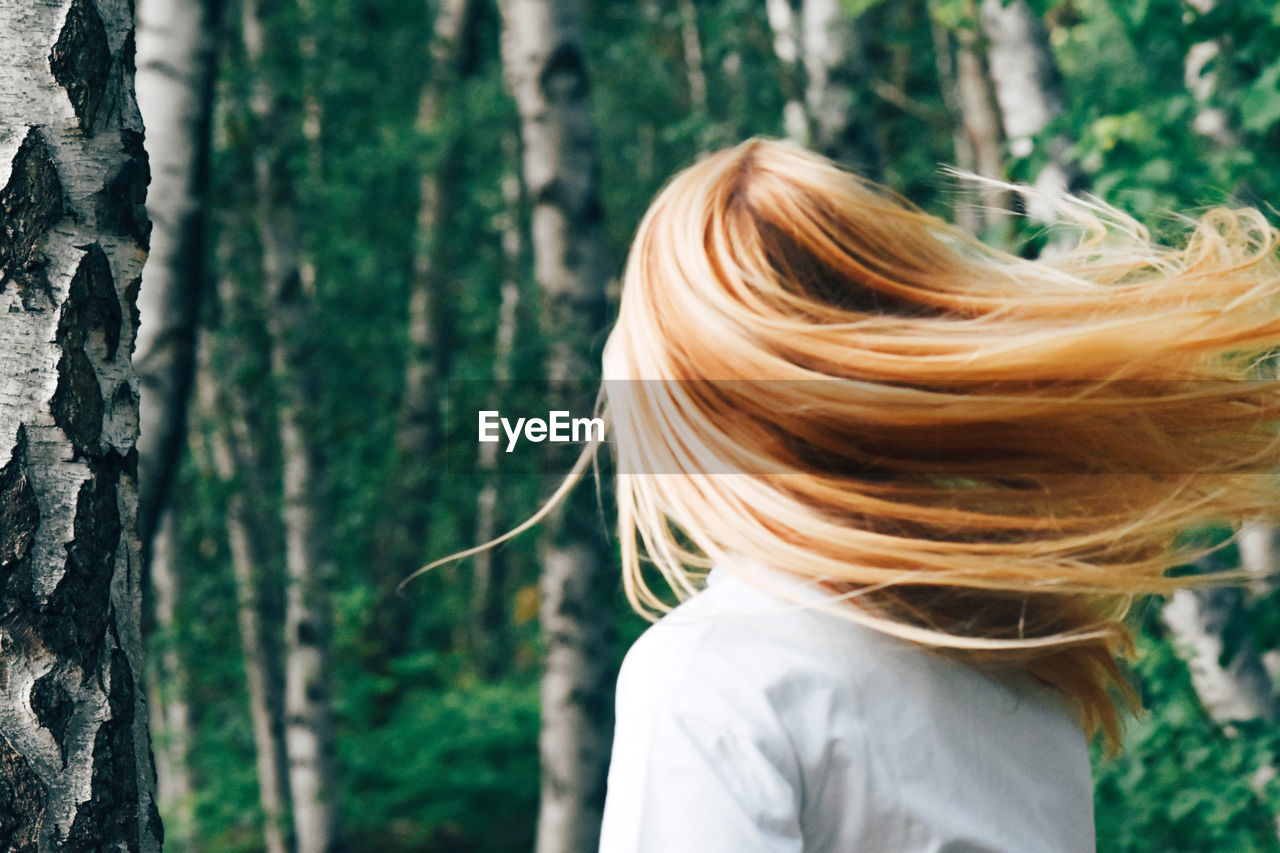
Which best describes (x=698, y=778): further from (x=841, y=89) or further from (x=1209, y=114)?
(x=841, y=89)

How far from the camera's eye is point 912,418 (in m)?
1.17

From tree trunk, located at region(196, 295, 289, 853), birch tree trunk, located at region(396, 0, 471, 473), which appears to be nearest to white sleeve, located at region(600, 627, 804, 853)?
tree trunk, located at region(196, 295, 289, 853)

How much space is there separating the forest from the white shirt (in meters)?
0.55

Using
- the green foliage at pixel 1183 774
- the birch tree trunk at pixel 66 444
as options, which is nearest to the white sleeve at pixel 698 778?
the birch tree trunk at pixel 66 444

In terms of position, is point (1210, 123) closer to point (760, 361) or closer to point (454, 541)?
point (760, 361)

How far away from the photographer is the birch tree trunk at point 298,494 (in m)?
6.34

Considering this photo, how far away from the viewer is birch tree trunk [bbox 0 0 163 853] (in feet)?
3.38

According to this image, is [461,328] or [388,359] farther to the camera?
[461,328]

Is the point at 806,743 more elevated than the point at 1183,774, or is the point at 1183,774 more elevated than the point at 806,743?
the point at 806,743

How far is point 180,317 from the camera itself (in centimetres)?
221

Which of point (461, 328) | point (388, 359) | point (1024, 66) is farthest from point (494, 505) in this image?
point (1024, 66)

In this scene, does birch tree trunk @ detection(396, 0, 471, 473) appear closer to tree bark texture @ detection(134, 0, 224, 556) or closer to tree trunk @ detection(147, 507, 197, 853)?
tree trunk @ detection(147, 507, 197, 853)

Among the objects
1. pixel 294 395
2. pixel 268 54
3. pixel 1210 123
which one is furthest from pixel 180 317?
pixel 268 54

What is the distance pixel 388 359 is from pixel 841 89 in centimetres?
782
